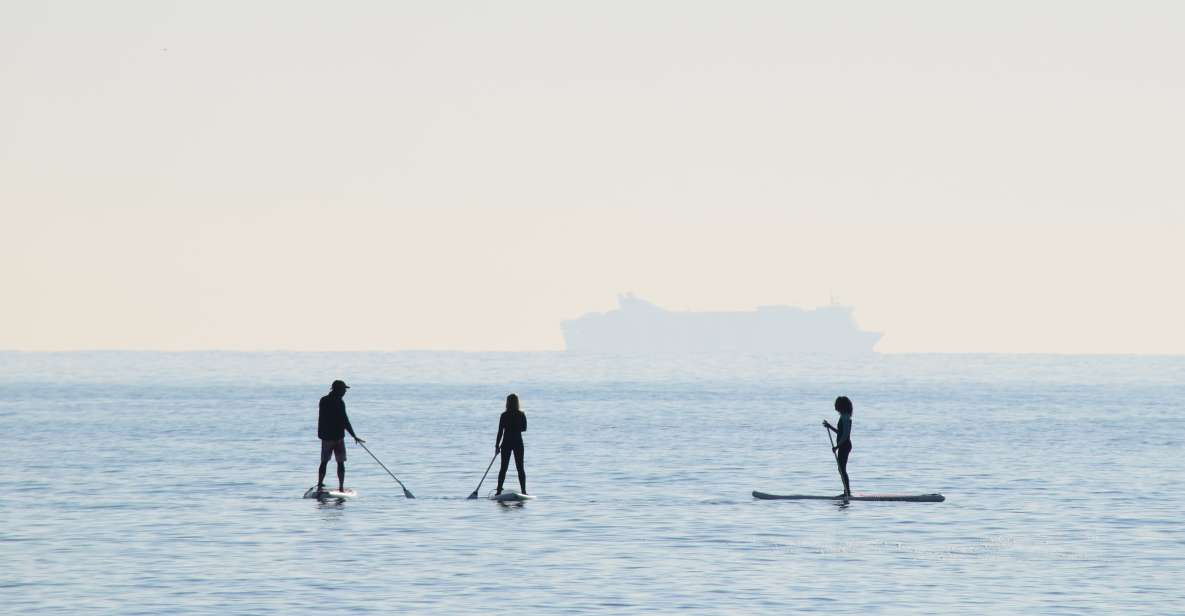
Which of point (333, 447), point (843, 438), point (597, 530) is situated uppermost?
point (843, 438)

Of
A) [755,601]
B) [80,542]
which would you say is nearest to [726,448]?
[80,542]

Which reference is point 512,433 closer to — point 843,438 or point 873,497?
point 843,438

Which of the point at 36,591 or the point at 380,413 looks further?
the point at 380,413

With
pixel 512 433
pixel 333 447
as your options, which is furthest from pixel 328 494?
pixel 512 433

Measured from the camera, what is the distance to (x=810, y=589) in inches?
791

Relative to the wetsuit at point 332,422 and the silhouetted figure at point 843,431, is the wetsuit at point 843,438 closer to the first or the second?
the silhouetted figure at point 843,431

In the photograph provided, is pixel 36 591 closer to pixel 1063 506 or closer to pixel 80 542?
pixel 80 542

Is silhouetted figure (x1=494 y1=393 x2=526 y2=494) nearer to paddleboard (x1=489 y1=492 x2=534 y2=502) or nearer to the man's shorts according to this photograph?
paddleboard (x1=489 y1=492 x2=534 y2=502)

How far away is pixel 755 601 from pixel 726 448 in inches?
1340

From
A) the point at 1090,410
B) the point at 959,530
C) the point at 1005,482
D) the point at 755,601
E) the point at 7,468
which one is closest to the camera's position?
the point at 755,601

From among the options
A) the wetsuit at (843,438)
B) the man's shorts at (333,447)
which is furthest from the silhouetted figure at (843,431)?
the man's shorts at (333,447)

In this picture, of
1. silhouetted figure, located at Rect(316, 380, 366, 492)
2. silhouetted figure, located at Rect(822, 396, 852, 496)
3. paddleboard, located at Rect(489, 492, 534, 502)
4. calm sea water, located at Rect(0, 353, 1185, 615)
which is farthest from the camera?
paddleboard, located at Rect(489, 492, 534, 502)

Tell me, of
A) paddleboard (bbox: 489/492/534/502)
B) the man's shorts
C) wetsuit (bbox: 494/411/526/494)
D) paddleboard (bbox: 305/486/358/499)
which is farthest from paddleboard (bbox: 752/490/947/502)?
the man's shorts

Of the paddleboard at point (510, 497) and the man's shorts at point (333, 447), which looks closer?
the man's shorts at point (333, 447)
